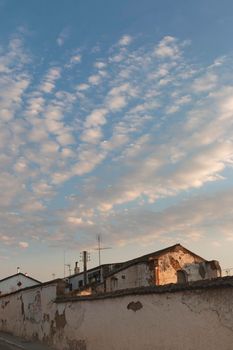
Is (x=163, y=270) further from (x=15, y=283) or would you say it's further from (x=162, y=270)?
(x=15, y=283)

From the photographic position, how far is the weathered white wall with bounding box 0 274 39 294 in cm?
5766

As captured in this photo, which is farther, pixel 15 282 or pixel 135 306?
pixel 15 282

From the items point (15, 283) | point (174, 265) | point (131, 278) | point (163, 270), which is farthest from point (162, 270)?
point (15, 283)

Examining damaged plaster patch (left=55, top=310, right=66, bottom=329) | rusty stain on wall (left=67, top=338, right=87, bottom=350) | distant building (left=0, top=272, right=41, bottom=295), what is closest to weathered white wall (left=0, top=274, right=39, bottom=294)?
distant building (left=0, top=272, right=41, bottom=295)

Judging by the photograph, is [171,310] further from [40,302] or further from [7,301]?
[7,301]

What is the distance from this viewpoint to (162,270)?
3328 centimetres

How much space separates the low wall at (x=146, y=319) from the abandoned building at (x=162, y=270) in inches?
542

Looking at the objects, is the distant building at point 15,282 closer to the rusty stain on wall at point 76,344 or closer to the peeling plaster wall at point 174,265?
the peeling plaster wall at point 174,265

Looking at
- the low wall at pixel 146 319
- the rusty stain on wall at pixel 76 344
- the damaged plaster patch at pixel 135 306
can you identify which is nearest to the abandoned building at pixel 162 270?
the low wall at pixel 146 319

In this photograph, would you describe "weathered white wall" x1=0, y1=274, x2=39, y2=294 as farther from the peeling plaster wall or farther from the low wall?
the low wall

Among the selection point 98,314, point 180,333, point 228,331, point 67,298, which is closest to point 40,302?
point 67,298

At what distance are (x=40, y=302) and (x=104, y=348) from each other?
8586 millimetres

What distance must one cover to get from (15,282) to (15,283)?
13 centimetres

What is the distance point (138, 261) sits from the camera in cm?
3444
